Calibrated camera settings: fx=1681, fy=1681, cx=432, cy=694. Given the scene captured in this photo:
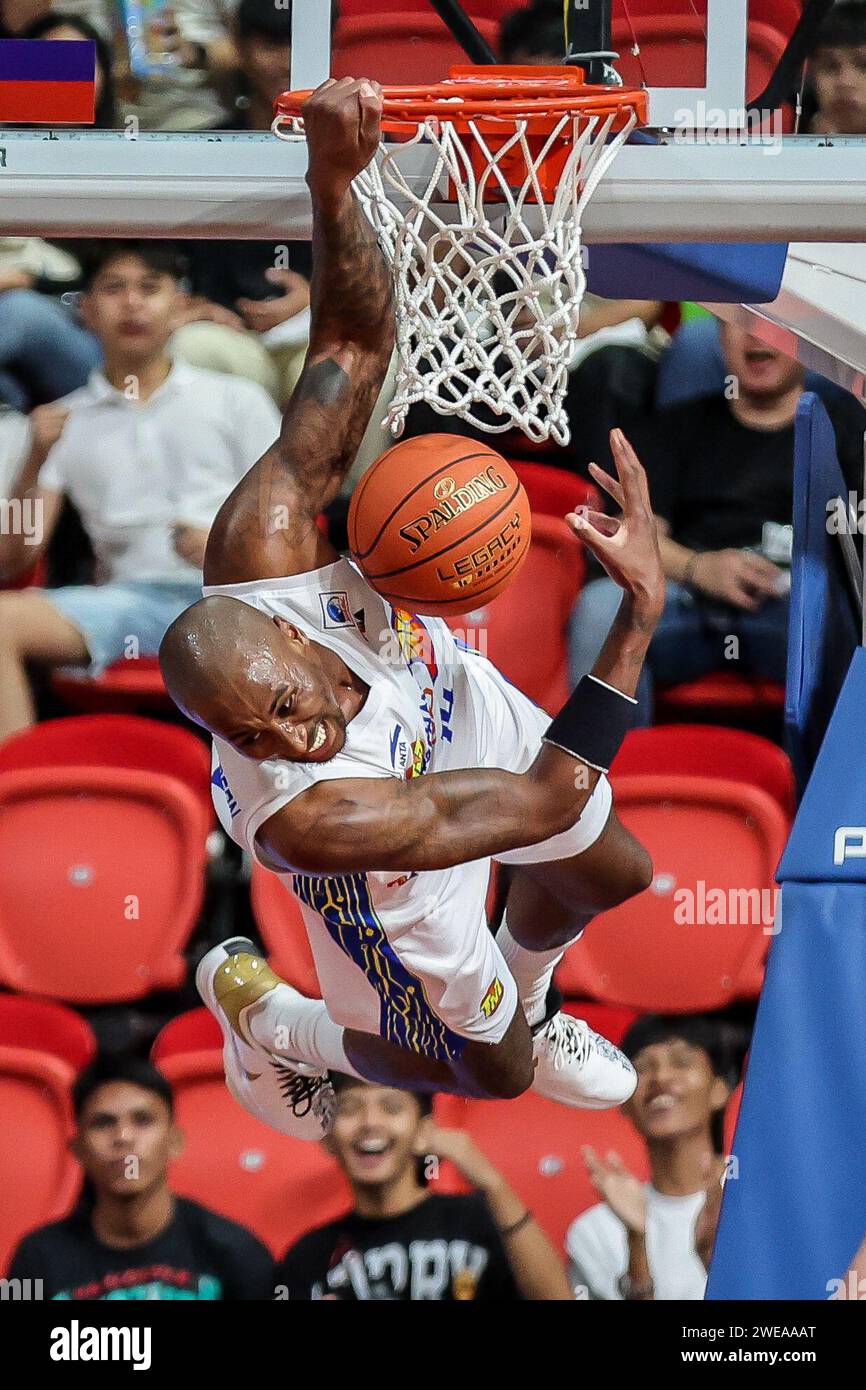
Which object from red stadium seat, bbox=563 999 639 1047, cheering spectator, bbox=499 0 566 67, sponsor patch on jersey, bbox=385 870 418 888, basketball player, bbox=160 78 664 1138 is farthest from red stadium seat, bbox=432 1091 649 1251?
cheering spectator, bbox=499 0 566 67

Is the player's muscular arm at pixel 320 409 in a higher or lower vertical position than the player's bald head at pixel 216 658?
higher

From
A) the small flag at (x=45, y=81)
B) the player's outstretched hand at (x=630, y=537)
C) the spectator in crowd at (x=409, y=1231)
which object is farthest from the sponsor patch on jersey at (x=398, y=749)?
the spectator in crowd at (x=409, y=1231)

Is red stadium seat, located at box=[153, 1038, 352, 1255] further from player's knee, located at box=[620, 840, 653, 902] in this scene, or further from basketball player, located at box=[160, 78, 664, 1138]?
player's knee, located at box=[620, 840, 653, 902]

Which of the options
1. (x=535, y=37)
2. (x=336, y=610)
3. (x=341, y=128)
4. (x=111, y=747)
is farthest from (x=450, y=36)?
(x=336, y=610)

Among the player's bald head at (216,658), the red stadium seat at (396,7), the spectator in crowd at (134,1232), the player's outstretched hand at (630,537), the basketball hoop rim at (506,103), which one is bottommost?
the spectator in crowd at (134,1232)

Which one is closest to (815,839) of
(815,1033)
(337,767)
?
(815,1033)

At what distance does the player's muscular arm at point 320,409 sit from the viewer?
2465 mm

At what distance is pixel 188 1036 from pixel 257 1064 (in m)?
1.16

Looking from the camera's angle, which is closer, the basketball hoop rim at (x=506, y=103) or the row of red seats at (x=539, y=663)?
the basketball hoop rim at (x=506, y=103)

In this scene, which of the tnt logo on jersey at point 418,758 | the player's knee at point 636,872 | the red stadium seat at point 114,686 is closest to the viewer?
the tnt logo on jersey at point 418,758

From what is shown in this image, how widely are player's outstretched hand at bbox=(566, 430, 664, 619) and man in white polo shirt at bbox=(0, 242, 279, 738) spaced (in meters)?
2.15

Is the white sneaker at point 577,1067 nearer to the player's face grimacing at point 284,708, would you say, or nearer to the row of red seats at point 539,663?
the player's face grimacing at point 284,708

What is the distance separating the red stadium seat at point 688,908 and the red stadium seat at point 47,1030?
1264 mm

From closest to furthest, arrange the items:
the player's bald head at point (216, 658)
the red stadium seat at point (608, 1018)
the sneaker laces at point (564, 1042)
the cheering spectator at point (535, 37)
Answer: the player's bald head at point (216, 658)
the sneaker laces at point (564, 1042)
the red stadium seat at point (608, 1018)
the cheering spectator at point (535, 37)
